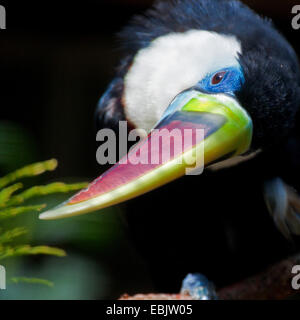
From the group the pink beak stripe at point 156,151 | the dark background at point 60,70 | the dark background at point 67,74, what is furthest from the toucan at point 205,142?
the dark background at point 60,70

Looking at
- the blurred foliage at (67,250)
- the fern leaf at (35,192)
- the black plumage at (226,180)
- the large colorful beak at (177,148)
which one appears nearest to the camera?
the fern leaf at (35,192)

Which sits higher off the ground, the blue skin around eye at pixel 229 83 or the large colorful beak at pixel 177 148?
the blue skin around eye at pixel 229 83

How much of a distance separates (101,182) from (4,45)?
1365 mm

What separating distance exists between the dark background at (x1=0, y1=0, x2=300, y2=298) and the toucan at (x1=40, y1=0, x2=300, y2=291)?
0.45 metres

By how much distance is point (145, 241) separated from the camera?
4.51 feet

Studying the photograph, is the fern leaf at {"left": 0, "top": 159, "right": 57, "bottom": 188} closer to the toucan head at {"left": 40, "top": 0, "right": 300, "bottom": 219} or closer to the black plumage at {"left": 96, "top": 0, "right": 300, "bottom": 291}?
the toucan head at {"left": 40, "top": 0, "right": 300, "bottom": 219}

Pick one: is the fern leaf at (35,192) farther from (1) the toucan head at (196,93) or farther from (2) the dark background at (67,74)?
(2) the dark background at (67,74)

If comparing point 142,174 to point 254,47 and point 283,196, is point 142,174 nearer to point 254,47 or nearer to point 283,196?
point 254,47

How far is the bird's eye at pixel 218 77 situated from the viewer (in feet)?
→ 3.13

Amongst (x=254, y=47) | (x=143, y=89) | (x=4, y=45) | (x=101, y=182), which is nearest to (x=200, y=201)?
(x=143, y=89)

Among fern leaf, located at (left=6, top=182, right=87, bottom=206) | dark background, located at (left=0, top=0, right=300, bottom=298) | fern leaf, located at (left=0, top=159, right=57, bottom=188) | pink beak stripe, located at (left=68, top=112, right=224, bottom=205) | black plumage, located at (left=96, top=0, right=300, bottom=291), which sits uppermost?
dark background, located at (left=0, top=0, right=300, bottom=298)

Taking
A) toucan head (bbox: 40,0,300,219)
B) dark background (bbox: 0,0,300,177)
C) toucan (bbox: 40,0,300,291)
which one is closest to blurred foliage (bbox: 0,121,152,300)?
toucan (bbox: 40,0,300,291)

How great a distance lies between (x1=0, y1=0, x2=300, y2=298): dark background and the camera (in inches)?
72.4

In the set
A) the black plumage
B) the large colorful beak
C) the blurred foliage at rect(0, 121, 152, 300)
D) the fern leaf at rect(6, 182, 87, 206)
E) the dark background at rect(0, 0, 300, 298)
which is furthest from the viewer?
the dark background at rect(0, 0, 300, 298)
